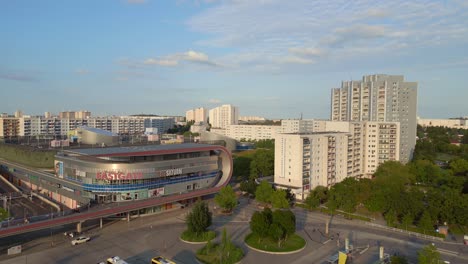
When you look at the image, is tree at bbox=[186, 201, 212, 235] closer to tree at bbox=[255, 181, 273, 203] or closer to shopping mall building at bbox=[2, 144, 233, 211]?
shopping mall building at bbox=[2, 144, 233, 211]

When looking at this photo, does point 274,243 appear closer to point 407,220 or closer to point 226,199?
point 226,199

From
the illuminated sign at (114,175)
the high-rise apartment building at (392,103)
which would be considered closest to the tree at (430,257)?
the illuminated sign at (114,175)

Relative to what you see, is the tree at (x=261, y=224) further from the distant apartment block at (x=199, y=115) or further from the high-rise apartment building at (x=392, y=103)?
the distant apartment block at (x=199, y=115)

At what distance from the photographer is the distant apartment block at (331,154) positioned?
33.0 meters

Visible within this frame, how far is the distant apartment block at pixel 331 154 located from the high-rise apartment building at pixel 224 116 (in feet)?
227

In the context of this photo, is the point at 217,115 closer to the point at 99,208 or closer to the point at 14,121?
the point at 14,121

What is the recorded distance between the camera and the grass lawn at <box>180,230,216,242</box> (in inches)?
861

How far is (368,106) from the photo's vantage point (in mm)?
48062

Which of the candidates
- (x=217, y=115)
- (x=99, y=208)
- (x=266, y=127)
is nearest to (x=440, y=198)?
(x=99, y=208)

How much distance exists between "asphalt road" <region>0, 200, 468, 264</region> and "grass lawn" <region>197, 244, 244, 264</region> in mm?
473

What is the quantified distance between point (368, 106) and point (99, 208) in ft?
127

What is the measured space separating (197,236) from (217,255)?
10.9 ft

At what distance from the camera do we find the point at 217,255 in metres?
19.2

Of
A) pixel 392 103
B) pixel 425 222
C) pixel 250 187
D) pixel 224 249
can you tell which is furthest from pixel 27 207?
pixel 392 103
